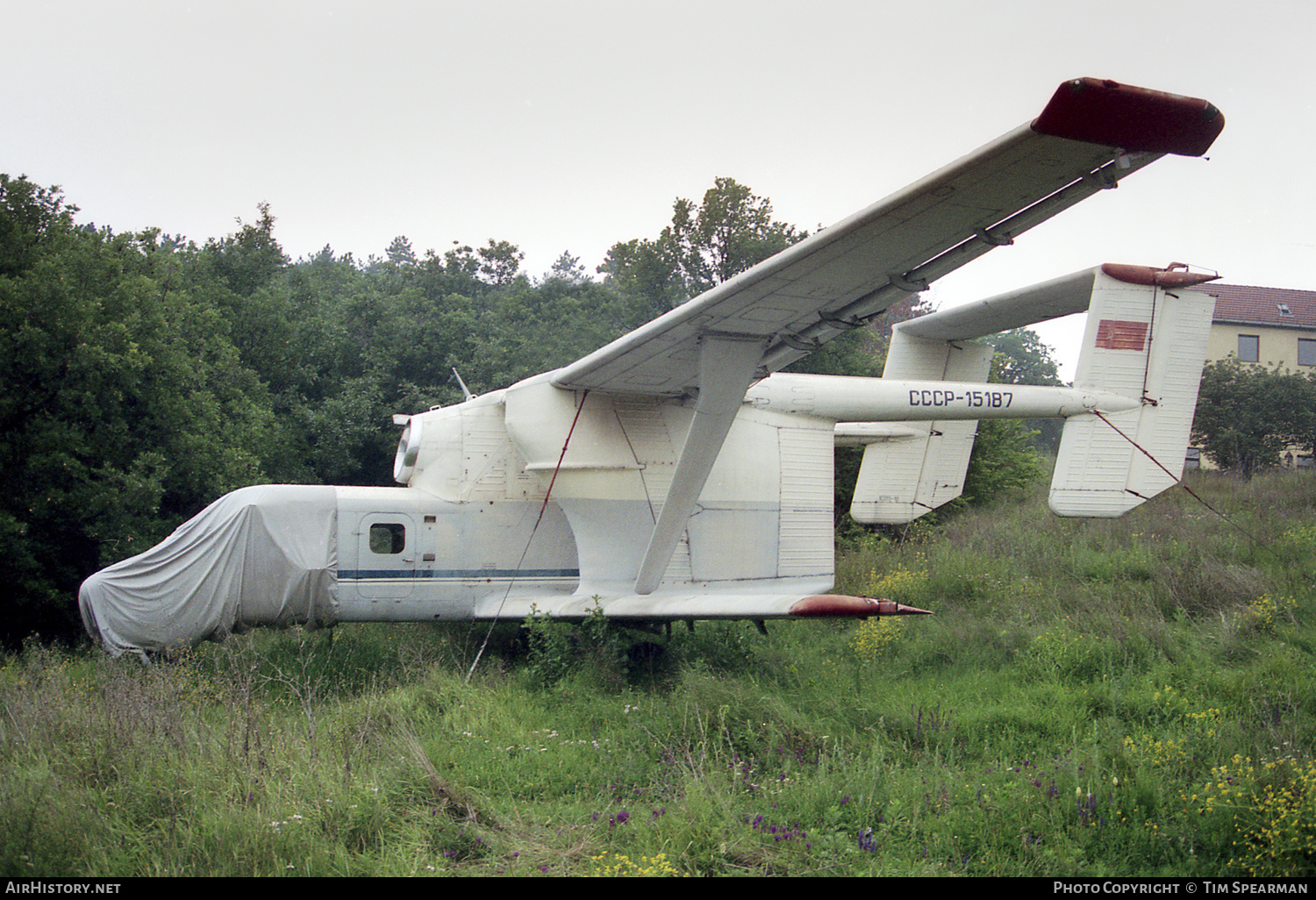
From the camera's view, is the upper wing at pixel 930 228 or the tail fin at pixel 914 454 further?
the tail fin at pixel 914 454

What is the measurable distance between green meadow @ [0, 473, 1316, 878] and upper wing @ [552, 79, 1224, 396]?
3.02 m

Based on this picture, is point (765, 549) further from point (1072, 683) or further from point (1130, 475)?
point (1130, 475)

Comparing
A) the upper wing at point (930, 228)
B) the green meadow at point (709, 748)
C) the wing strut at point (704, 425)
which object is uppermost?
the upper wing at point (930, 228)

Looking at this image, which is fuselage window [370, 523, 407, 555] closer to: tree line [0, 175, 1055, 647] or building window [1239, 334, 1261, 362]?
tree line [0, 175, 1055, 647]

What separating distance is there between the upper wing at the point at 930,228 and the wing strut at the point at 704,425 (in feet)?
0.43

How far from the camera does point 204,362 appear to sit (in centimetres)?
1520

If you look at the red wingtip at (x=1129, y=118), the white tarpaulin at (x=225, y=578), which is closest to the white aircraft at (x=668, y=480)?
the white tarpaulin at (x=225, y=578)

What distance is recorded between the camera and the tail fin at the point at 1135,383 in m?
8.79

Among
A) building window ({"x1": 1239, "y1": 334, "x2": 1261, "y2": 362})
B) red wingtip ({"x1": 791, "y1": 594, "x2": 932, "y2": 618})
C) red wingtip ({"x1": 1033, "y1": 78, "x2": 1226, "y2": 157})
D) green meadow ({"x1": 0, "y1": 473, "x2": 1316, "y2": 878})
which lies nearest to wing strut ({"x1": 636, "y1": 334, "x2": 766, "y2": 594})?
green meadow ({"x1": 0, "y1": 473, "x2": 1316, "y2": 878})

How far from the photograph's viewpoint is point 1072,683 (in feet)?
24.5

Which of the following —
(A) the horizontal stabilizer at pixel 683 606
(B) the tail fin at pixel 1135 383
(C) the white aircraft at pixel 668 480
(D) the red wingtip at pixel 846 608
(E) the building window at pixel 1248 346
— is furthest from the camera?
(E) the building window at pixel 1248 346

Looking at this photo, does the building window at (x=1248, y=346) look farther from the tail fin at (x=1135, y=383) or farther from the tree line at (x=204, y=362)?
the tail fin at (x=1135, y=383)

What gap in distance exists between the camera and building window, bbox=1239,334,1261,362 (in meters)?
23.0
